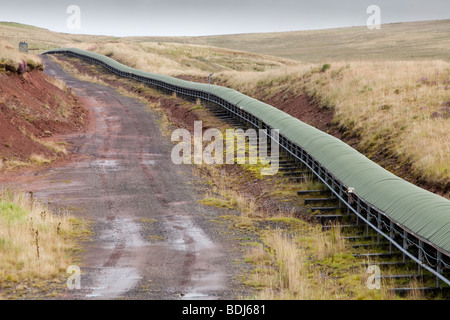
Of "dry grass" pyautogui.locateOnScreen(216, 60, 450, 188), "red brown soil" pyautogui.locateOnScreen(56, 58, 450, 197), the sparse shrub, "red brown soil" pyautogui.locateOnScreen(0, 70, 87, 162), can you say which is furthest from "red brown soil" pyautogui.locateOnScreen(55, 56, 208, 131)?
the sparse shrub

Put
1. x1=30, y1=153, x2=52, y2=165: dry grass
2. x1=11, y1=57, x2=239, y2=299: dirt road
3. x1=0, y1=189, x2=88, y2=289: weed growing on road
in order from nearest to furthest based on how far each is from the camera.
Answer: x1=11, y1=57, x2=239, y2=299: dirt road, x1=0, y1=189, x2=88, y2=289: weed growing on road, x1=30, y1=153, x2=52, y2=165: dry grass

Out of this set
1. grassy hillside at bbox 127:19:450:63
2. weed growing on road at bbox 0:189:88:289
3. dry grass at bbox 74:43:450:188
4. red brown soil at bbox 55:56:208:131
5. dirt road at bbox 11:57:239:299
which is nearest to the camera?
dirt road at bbox 11:57:239:299

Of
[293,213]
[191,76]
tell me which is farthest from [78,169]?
[191,76]

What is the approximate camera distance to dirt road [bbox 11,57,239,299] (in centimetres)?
1417

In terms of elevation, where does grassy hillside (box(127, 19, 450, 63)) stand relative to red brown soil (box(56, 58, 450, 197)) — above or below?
above

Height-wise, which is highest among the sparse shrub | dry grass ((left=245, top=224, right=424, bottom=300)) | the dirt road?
the sparse shrub

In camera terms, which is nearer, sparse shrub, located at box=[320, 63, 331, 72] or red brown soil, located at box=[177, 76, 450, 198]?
red brown soil, located at box=[177, 76, 450, 198]

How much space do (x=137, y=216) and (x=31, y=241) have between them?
5.54 meters

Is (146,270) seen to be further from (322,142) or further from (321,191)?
(322,142)

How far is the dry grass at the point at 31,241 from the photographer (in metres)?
14.3

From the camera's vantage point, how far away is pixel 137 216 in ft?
69.6

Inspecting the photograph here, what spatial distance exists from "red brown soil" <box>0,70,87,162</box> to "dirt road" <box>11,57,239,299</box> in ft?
6.07

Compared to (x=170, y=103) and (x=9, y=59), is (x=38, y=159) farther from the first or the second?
(x=170, y=103)

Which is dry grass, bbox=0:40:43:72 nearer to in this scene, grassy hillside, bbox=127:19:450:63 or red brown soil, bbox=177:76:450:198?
red brown soil, bbox=177:76:450:198
